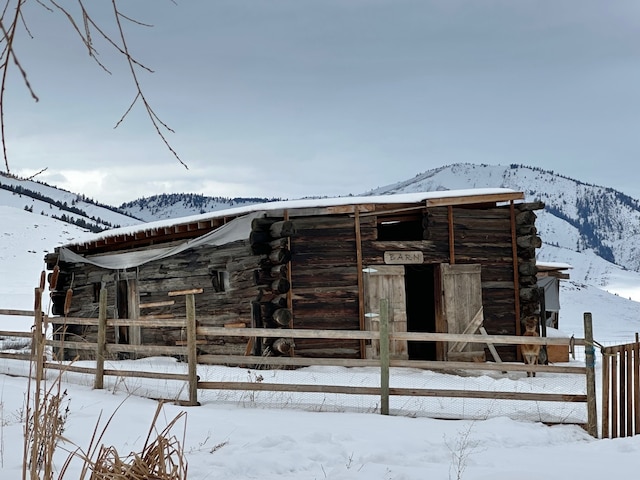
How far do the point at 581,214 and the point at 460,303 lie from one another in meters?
166

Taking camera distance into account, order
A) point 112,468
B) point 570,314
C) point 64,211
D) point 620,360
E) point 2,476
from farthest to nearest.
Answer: point 64,211
point 570,314
point 620,360
point 2,476
point 112,468

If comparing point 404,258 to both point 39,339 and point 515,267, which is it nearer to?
point 515,267

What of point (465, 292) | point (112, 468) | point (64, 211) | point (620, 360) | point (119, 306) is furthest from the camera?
point (64, 211)

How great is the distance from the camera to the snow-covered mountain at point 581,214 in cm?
15388

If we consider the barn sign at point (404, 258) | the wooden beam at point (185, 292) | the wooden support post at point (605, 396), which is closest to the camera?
the wooden support post at point (605, 396)

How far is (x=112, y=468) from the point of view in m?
2.50

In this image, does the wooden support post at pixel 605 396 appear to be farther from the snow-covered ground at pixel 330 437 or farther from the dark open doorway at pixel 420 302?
the dark open doorway at pixel 420 302

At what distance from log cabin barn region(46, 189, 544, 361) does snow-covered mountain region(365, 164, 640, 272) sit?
124 m

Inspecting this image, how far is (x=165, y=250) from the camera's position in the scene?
15.1m

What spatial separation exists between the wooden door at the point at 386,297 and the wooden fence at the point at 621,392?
224 inches

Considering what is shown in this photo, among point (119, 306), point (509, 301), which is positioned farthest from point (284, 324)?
point (119, 306)

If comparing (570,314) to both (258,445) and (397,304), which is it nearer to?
(397,304)

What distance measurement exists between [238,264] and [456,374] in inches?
184

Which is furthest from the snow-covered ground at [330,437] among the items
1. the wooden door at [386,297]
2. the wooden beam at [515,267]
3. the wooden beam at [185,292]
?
the wooden beam at [185,292]
